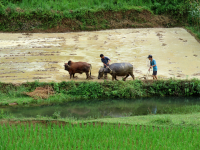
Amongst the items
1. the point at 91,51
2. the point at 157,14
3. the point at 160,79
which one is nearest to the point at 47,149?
the point at 160,79

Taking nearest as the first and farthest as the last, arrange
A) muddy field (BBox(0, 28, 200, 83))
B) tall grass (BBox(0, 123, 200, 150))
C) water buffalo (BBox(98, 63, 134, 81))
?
tall grass (BBox(0, 123, 200, 150)) → water buffalo (BBox(98, 63, 134, 81)) → muddy field (BBox(0, 28, 200, 83))

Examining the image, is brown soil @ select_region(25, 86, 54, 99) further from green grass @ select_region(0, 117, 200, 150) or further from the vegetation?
the vegetation

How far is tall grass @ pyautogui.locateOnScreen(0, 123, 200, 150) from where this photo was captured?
293 inches

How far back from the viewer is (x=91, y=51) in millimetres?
20062

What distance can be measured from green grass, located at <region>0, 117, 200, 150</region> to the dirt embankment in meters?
16.8

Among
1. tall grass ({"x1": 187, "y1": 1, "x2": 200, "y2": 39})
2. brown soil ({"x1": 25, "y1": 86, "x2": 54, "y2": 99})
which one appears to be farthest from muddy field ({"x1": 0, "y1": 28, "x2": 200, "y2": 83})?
brown soil ({"x1": 25, "y1": 86, "x2": 54, "y2": 99})

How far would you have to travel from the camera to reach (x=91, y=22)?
25203 millimetres

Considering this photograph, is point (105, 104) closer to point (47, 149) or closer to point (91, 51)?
point (47, 149)

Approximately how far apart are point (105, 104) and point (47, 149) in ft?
18.4

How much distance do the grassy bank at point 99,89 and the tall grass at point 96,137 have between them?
4334mm

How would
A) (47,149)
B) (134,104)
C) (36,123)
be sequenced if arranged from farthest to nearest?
1. (134,104)
2. (36,123)
3. (47,149)

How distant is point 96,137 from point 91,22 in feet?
59.7

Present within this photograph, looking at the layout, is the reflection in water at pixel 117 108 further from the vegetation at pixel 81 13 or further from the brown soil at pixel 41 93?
the vegetation at pixel 81 13

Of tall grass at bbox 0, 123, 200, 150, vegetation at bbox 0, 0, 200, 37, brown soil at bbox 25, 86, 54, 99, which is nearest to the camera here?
tall grass at bbox 0, 123, 200, 150
